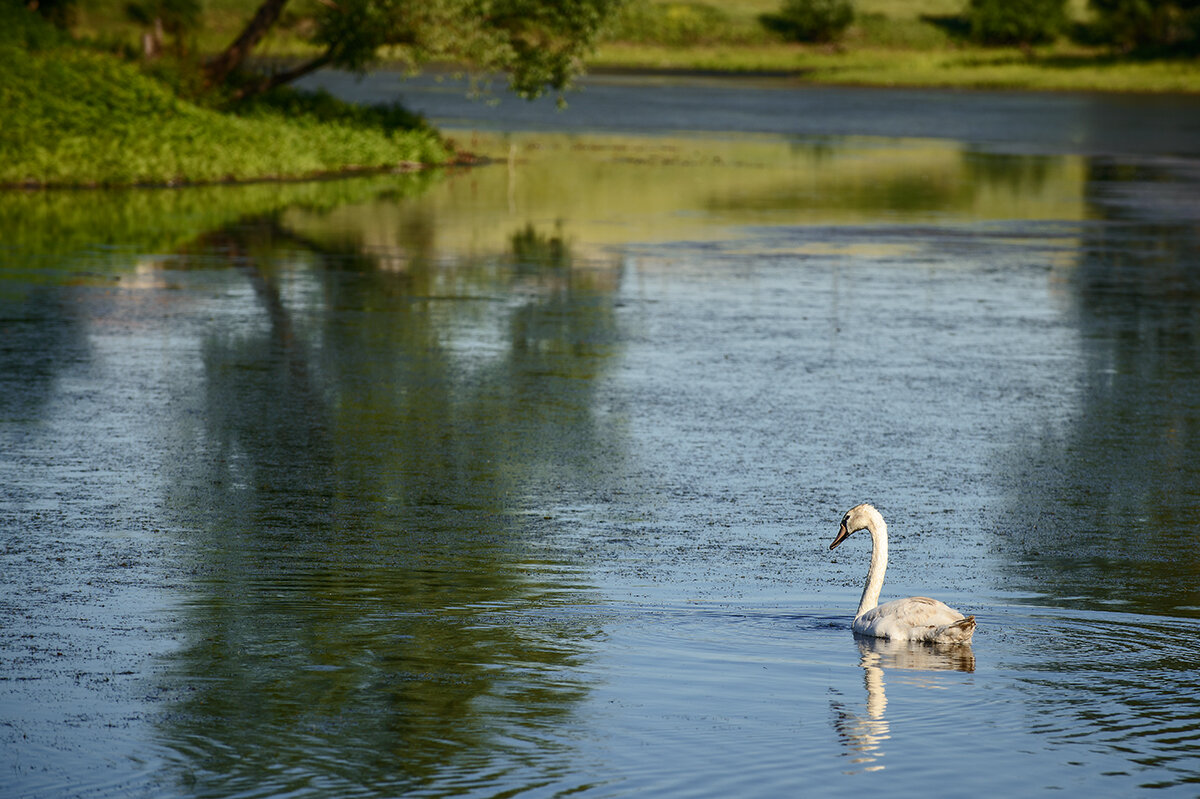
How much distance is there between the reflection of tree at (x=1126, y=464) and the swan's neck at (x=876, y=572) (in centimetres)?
105

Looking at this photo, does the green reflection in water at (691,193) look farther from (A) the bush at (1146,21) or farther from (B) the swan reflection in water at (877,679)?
(A) the bush at (1146,21)

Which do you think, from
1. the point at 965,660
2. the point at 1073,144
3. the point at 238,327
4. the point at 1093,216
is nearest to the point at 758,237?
the point at 1093,216

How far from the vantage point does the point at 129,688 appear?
22.8 ft

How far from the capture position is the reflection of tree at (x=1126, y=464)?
882cm

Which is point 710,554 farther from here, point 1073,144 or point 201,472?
point 1073,144

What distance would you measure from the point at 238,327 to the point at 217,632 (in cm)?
913

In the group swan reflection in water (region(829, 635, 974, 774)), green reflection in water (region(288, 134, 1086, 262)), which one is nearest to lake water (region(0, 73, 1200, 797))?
swan reflection in water (region(829, 635, 974, 774))

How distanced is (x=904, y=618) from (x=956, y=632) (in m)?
0.25

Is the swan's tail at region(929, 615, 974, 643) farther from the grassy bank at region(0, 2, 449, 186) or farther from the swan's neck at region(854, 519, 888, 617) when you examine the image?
the grassy bank at region(0, 2, 449, 186)

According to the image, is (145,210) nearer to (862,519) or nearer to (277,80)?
(277,80)

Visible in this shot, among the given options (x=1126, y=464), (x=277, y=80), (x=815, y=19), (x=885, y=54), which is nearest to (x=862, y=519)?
(x=1126, y=464)

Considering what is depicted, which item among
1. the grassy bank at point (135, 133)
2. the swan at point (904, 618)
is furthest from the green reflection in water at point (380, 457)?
the grassy bank at point (135, 133)

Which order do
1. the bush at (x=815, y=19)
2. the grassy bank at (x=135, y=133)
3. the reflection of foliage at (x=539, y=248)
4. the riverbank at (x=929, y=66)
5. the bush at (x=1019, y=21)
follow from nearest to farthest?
the reflection of foliage at (x=539, y=248), the grassy bank at (x=135, y=133), the riverbank at (x=929, y=66), the bush at (x=1019, y=21), the bush at (x=815, y=19)

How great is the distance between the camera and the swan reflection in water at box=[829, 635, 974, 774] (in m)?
6.54
